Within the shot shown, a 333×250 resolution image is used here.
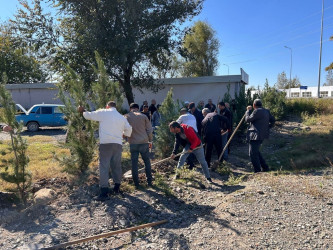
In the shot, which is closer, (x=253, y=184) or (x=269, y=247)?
(x=269, y=247)

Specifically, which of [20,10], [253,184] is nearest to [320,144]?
[253,184]

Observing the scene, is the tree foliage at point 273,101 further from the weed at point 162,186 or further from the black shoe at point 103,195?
the black shoe at point 103,195

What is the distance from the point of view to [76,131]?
559 centimetres

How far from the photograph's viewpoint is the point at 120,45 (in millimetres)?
11781

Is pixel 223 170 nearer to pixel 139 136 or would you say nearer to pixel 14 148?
pixel 139 136

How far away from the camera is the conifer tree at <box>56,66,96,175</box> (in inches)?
215

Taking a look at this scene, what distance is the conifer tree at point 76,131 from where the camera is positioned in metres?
5.45

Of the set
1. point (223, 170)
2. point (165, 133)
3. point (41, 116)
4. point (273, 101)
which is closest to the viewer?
point (223, 170)

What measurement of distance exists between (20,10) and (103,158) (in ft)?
35.0

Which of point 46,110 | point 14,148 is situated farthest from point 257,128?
point 46,110

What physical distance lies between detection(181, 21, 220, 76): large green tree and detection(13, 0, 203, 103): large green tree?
14312 mm

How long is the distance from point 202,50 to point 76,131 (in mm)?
24462

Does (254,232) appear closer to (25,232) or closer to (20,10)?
(25,232)

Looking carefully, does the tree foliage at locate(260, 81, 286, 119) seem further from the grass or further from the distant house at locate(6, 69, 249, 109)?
the grass
